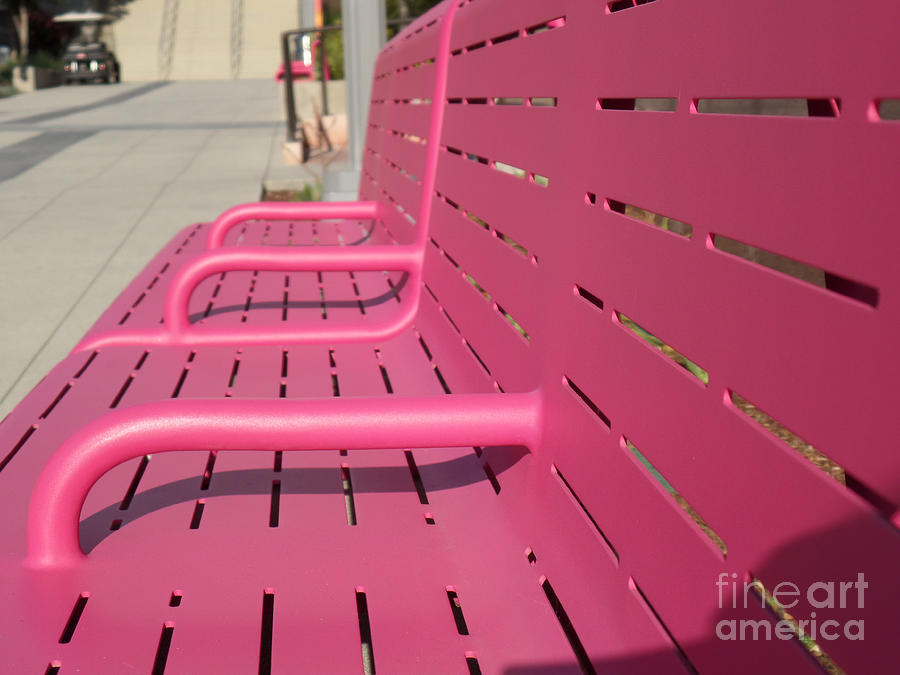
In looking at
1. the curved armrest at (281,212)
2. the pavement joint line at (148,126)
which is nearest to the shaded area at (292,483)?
the curved armrest at (281,212)

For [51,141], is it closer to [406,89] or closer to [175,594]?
[406,89]

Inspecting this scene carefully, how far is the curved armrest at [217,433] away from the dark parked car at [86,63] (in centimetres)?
3301

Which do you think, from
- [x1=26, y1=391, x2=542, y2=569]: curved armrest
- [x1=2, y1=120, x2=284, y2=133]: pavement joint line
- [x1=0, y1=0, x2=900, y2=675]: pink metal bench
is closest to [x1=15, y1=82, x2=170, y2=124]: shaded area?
[x1=2, y1=120, x2=284, y2=133]: pavement joint line

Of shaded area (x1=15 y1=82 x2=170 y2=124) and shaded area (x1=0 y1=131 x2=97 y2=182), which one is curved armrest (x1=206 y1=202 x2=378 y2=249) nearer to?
shaded area (x1=0 y1=131 x2=97 y2=182)

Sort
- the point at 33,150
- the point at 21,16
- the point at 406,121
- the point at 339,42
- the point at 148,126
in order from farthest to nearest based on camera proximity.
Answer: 1. the point at 21,16
2. the point at 339,42
3. the point at 148,126
4. the point at 33,150
5. the point at 406,121

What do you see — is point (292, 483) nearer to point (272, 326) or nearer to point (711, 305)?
point (272, 326)

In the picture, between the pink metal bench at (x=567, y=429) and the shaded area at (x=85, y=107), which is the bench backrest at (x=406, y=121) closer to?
the pink metal bench at (x=567, y=429)

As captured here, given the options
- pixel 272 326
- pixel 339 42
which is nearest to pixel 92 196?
pixel 272 326

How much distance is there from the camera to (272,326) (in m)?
2.60

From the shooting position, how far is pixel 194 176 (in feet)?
31.2

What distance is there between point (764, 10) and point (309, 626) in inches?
36.5

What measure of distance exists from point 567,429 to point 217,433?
0.51 metres

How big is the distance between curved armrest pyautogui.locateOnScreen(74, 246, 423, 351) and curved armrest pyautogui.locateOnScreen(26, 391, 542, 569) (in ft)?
3.78

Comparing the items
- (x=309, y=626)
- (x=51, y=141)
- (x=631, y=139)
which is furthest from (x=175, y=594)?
(x=51, y=141)
